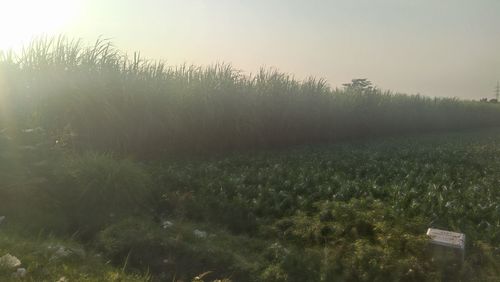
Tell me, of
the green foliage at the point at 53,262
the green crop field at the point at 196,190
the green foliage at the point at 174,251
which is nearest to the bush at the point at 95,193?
the green crop field at the point at 196,190

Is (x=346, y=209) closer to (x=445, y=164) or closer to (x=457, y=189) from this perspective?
(x=457, y=189)

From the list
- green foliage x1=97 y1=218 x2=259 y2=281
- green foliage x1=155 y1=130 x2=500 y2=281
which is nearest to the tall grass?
green foliage x1=155 y1=130 x2=500 y2=281

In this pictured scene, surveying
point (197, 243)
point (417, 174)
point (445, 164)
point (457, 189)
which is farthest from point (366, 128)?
point (197, 243)

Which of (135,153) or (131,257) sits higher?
(135,153)

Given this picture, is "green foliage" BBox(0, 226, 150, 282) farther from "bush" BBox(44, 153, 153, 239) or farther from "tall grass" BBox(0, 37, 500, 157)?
"tall grass" BBox(0, 37, 500, 157)

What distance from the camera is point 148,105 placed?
1073 cm

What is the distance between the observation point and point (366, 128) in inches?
747

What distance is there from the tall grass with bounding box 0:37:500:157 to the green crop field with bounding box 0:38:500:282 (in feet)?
0.12

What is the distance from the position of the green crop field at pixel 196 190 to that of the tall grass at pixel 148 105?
35 mm

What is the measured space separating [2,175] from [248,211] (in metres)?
3.34

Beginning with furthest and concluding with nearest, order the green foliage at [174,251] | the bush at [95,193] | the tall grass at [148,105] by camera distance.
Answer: the tall grass at [148,105]
the bush at [95,193]
the green foliage at [174,251]

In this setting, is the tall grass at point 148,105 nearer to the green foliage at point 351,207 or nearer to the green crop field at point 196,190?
the green crop field at point 196,190

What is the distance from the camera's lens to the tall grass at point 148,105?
989 cm

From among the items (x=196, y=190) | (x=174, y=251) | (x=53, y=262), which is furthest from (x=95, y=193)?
(x=53, y=262)
